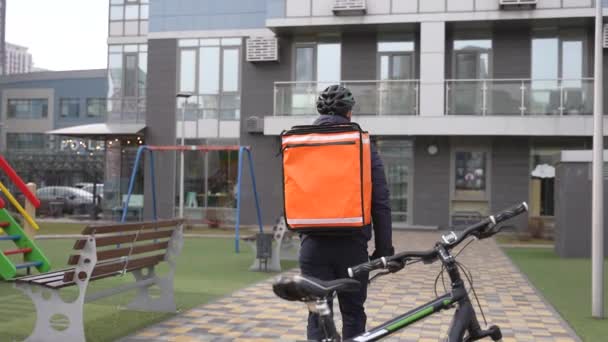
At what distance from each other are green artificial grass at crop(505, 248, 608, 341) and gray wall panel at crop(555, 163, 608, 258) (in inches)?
16.2

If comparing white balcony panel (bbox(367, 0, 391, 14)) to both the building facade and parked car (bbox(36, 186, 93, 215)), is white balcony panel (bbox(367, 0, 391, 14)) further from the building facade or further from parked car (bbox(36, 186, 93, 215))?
parked car (bbox(36, 186, 93, 215))

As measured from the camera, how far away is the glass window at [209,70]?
24719 mm

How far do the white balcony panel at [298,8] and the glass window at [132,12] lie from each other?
7.06 meters

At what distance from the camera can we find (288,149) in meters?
3.84

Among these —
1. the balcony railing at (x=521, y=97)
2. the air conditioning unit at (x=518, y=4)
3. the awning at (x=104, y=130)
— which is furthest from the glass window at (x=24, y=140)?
the air conditioning unit at (x=518, y=4)

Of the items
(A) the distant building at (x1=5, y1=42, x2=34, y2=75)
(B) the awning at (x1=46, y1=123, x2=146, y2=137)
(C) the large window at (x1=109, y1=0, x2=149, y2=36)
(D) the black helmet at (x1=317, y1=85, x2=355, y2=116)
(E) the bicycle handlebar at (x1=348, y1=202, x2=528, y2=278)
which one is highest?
(A) the distant building at (x1=5, y1=42, x2=34, y2=75)

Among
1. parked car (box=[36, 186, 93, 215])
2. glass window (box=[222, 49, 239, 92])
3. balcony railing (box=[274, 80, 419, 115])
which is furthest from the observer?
parked car (box=[36, 186, 93, 215])

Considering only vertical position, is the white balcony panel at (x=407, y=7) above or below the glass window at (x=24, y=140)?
above

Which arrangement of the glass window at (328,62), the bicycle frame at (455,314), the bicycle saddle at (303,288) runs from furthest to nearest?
1. the glass window at (328,62)
2. the bicycle frame at (455,314)
3. the bicycle saddle at (303,288)

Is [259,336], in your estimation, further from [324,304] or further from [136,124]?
[136,124]

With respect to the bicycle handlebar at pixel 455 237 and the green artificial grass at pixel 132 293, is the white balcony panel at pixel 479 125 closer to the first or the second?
the green artificial grass at pixel 132 293

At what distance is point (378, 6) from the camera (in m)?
22.2

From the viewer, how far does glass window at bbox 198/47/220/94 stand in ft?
81.1

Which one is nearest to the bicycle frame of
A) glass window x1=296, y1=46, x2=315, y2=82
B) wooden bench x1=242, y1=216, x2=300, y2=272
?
wooden bench x1=242, y1=216, x2=300, y2=272
